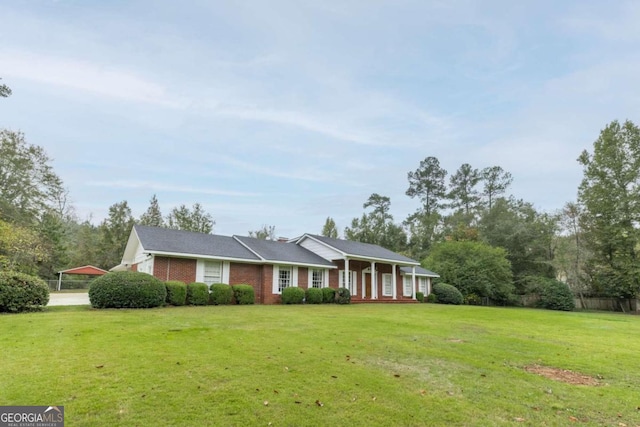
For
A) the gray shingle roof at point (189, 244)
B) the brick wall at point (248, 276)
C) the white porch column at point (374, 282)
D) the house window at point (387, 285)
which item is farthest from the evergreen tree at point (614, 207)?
the gray shingle roof at point (189, 244)

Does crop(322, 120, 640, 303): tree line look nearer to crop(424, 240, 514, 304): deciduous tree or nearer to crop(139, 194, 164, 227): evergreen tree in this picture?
crop(424, 240, 514, 304): deciduous tree

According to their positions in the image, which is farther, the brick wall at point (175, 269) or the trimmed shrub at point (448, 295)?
the trimmed shrub at point (448, 295)

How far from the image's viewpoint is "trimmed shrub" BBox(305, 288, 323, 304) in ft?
68.2

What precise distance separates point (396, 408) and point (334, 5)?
14427 mm

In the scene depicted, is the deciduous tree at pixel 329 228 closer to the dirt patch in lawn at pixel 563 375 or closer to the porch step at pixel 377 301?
the porch step at pixel 377 301

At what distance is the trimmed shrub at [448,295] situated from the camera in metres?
28.2

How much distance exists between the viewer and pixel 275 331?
900 centimetres

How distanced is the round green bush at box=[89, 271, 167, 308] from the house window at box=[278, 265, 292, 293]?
759cm

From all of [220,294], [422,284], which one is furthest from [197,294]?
[422,284]

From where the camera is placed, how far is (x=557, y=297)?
2941 cm

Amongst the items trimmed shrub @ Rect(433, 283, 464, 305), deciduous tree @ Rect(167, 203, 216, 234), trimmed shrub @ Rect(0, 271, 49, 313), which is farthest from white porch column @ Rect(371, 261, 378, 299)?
deciduous tree @ Rect(167, 203, 216, 234)

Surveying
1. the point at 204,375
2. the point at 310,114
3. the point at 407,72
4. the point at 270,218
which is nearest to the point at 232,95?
Answer: the point at 310,114

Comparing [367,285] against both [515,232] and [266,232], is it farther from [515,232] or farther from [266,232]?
[266,232]

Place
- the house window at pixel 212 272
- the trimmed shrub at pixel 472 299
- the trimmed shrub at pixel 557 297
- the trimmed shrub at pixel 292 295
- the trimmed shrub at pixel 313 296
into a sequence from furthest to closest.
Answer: the trimmed shrub at pixel 472 299, the trimmed shrub at pixel 557 297, the trimmed shrub at pixel 313 296, the trimmed shrub at pixel 292 295, the house window at pixel 212 272
